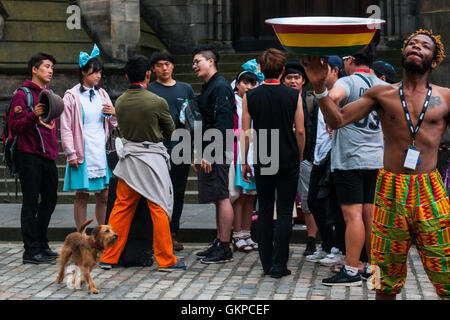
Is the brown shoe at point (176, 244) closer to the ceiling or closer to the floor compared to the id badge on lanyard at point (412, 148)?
closer to the floor

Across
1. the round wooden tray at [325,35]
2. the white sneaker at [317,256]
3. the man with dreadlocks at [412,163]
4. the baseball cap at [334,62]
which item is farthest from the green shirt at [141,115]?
the round wooden tray at [325,35]

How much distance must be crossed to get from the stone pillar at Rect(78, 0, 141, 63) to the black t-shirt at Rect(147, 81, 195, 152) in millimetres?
5470

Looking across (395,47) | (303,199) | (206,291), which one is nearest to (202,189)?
(303,199)

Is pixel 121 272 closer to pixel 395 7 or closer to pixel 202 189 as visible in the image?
pixel 202 189

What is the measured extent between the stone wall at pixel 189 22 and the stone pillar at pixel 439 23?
4.54 m

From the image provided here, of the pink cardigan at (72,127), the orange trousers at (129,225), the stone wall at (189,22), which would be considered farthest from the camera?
the stone wall at (189,22)

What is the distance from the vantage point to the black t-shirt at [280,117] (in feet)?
23.1

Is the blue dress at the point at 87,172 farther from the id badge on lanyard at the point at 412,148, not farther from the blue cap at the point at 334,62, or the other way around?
the id badge on lanyard at the point at 412,148

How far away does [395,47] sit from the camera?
1513cm

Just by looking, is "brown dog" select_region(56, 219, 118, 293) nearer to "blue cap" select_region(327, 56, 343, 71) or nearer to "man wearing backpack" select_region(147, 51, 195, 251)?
"man wearing backpack" select_region(147, 51, 195, 251)

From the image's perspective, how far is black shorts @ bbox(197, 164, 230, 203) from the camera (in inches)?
307

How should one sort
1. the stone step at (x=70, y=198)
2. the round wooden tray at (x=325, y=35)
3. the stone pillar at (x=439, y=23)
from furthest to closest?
1. the stone pillar at (x=439, y=23)
2. the stone step at (x=70, y=198)
3. the round wooden tray at (x=325, y=35)

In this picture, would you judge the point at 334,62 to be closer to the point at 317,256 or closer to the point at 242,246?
the point at 317,256

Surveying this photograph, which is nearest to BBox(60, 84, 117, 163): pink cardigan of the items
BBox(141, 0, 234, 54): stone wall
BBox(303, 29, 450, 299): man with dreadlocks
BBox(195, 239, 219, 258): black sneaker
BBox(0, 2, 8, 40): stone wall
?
BBox(195, 239, 219, 258): black sneaker
